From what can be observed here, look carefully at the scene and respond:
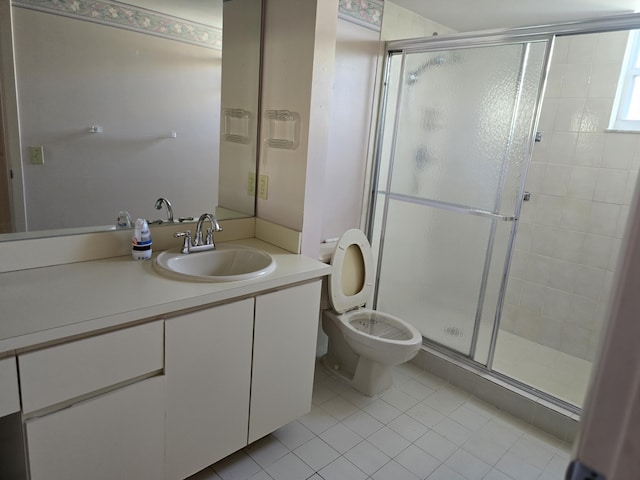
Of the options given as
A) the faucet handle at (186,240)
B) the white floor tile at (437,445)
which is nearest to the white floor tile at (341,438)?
the white floor tile at (437,445)

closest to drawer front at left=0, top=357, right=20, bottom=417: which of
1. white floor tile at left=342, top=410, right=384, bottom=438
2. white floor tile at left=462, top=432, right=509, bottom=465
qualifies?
white floor tile at left=342, top=410, right=384, bottom=438

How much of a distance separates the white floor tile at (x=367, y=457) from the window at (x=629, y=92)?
238cm

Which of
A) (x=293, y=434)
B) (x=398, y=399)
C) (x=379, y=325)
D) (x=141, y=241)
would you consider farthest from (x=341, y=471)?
(x=141, y=241)

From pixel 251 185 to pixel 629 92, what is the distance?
2.35 meters

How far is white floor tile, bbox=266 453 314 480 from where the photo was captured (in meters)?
1.80

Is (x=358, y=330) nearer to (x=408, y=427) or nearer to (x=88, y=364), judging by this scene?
(x=408, y=427)

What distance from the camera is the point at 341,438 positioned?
6.75 ft

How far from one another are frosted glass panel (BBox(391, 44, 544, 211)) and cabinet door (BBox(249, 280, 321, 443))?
1.11 metres

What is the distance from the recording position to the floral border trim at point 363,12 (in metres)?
2.34

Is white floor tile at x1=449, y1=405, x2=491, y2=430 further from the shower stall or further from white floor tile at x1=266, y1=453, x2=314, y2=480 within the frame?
white floor tile at x1=266, y1=453, x2=314, y2=480

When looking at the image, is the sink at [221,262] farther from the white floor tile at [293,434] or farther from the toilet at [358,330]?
the white floor tile at [293,434]

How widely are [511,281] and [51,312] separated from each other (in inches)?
117

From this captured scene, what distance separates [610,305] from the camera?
43cm

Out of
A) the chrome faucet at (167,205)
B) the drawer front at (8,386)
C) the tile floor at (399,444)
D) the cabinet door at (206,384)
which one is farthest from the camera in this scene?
the chrome faucet at (167,205)
